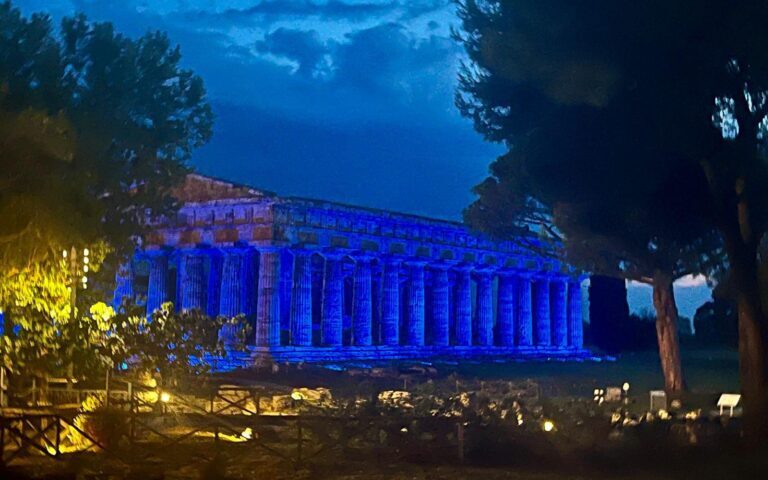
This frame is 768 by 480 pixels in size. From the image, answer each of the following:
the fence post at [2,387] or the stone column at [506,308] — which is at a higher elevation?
the stone column at [506,308]

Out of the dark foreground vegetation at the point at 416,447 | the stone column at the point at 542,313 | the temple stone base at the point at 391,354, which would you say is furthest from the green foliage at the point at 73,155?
the stone column at the point at 542,313

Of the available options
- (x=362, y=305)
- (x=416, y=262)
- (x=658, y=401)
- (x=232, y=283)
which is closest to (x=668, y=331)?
(x=658, y=401)

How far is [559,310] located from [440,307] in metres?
15.0

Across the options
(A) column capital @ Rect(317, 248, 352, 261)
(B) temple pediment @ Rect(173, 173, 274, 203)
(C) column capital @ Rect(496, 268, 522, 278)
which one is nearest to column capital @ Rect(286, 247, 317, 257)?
(A) column capital @ Rect(317, 248, 352, 261)

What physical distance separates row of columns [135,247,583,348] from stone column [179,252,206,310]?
0.05 meters

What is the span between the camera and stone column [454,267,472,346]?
2135 inches

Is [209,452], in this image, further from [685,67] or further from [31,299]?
[685,67]

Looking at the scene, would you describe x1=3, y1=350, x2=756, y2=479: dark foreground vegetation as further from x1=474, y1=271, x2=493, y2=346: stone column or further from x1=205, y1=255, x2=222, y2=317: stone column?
x1=474, y1=271, x2=493, y2=346: stone column

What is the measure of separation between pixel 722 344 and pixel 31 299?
194ft

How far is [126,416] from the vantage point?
552 inches

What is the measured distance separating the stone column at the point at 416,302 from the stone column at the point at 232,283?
34.7 ft

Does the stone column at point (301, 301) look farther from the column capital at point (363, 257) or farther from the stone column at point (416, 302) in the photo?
the stone column at point (416, 302)

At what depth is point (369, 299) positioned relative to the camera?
47375mm

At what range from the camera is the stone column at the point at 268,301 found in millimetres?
41281
